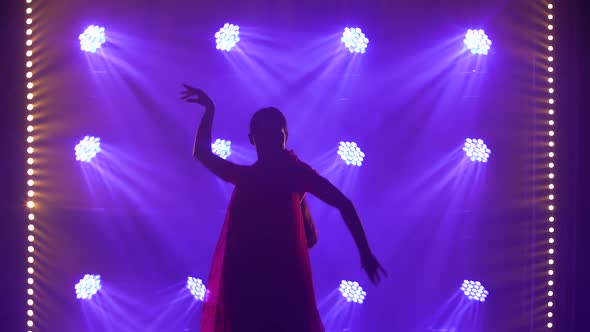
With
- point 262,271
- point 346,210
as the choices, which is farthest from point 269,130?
point 262,271

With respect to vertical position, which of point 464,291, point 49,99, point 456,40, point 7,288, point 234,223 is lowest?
point 7,288

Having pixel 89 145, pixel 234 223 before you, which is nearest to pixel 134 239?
pixel 89 145

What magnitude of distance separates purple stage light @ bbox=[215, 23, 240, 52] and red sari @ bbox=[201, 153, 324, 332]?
167cm

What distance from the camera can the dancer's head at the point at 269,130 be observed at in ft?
7.45

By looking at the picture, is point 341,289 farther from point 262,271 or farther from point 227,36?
point 227,36

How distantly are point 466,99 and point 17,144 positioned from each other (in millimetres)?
3480

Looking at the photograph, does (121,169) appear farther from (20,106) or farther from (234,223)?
(234,223)

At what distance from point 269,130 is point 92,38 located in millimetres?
2030

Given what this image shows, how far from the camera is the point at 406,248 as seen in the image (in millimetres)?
3594

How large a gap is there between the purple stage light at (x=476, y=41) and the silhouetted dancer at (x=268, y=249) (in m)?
2.10

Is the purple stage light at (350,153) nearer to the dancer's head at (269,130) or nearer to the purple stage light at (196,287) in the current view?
the dancer's head at (269,130)

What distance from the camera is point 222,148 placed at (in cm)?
347

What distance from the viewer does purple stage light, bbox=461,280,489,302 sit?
361 centimetres

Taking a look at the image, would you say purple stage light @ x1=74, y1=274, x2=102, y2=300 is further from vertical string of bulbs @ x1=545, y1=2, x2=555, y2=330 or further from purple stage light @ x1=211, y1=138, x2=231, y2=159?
vertical string of bulbs @ x1=545, y1=2, x2=555, y2=330
